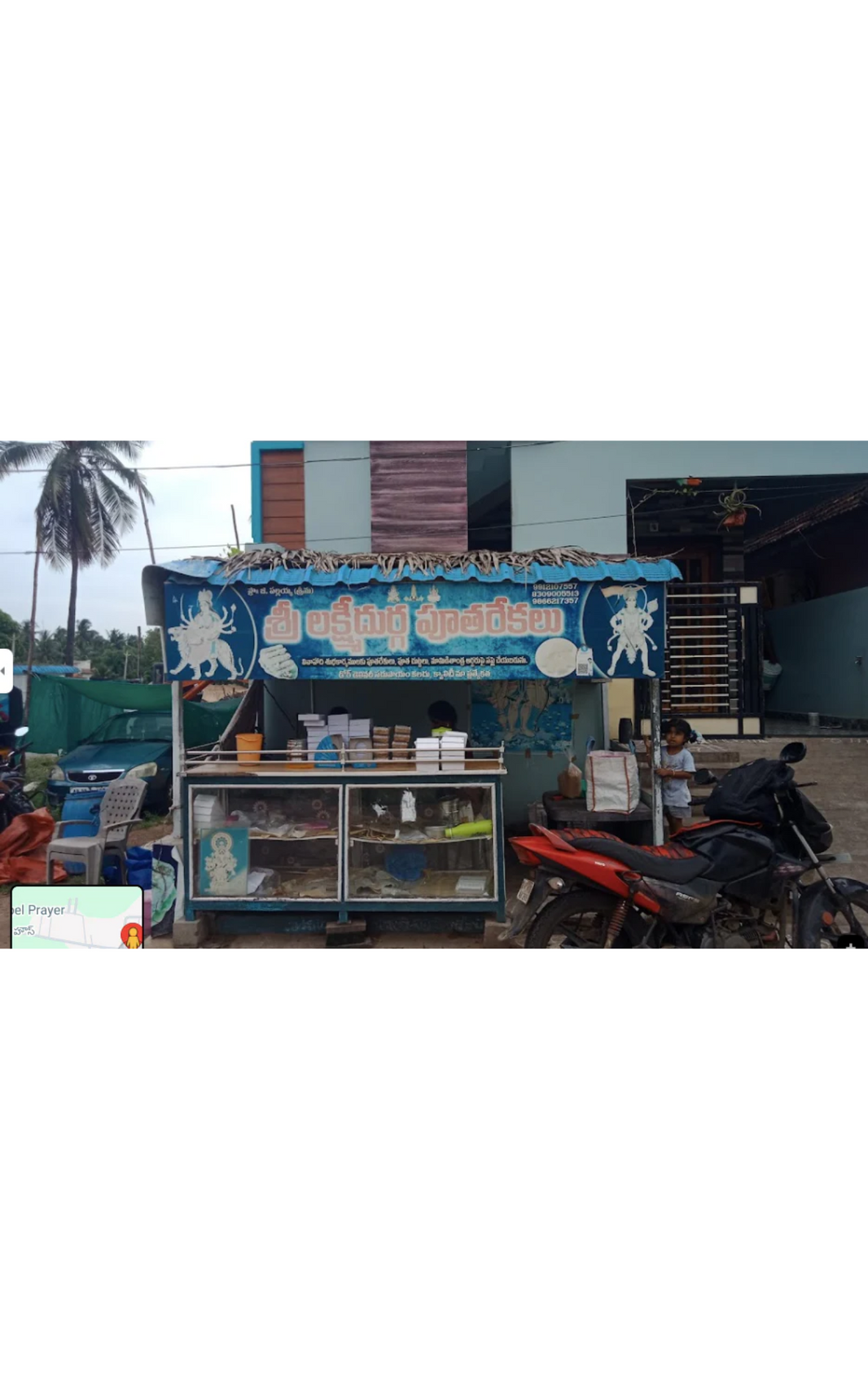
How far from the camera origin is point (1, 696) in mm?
8289

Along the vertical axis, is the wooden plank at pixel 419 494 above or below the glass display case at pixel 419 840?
above

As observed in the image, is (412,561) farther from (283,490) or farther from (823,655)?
(823,655)

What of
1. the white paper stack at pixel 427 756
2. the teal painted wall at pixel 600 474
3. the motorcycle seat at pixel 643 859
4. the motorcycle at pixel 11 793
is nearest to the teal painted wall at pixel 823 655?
the teal painted wall at pixel 600 474

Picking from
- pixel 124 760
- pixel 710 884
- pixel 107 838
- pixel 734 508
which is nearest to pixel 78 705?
pixel 124 760

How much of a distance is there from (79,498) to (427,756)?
45.3 feet

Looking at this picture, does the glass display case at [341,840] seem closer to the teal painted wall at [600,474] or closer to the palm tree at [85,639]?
the teal painted wall at [600,474]

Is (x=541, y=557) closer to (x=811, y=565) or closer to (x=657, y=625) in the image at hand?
(x=657, y=625)

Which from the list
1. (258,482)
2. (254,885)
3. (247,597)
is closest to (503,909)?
(254,885)

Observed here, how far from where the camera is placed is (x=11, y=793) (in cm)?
711

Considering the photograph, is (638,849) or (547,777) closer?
(638,849)

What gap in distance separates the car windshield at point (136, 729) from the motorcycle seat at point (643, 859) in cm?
638

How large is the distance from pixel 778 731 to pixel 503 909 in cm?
425

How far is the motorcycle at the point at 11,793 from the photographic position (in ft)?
23.0

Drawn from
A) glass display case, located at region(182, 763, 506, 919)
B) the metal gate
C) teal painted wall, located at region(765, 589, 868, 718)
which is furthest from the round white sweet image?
teal painted wall, located at region(765, 589, 868, 718)
